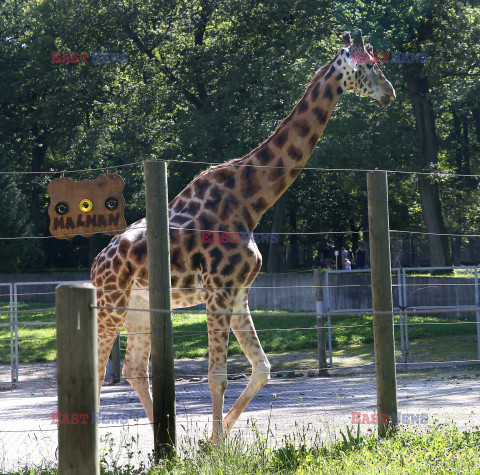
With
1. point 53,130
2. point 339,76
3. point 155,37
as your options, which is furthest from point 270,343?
point 53,130

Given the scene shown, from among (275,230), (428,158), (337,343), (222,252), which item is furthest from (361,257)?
(222,252)

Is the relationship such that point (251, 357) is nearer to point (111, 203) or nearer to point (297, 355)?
point (111, 203)

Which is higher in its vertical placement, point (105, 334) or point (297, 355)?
point (105, 334)

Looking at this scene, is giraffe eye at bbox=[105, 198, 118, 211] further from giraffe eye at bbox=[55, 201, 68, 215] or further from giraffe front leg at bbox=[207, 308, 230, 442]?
giraffe front leg at bbox=[207, 308, 230, 442]

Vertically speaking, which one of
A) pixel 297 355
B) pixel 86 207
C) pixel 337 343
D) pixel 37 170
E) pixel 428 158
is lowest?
pixel 297 355

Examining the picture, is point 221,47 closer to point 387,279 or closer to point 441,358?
point 441,358

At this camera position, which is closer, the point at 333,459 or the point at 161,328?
the point at 161,328

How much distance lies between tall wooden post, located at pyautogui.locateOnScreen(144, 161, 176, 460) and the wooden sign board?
→ 98cm

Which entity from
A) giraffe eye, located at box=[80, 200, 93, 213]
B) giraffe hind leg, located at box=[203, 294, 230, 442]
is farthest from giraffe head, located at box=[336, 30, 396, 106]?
giraffe eye, located at box=[80, 200, 93, 213]

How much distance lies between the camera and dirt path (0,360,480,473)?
22.2ft

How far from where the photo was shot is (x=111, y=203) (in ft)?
20.7

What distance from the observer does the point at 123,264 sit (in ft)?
21.5

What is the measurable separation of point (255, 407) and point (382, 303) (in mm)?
4083

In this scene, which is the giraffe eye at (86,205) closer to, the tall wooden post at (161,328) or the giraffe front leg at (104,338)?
the giraffe front leg at (104,338)
